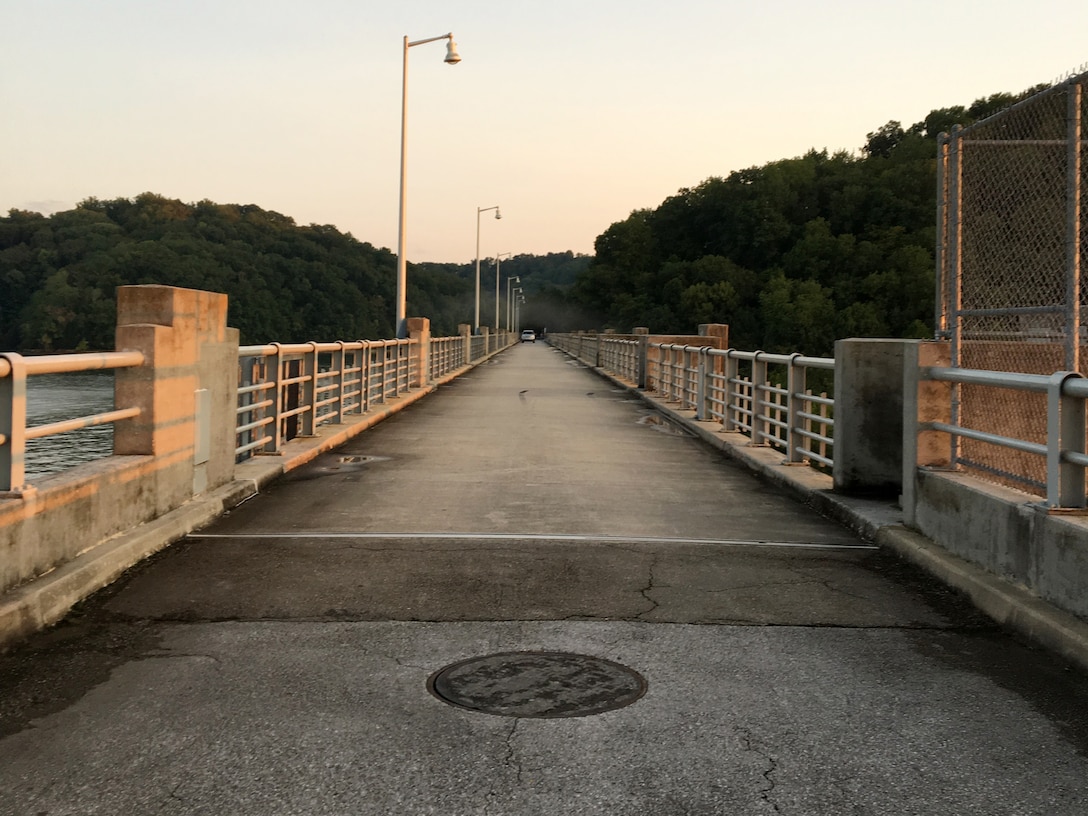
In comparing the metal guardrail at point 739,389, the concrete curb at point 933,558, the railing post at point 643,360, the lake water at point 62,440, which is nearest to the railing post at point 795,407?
the metal guardrail at point 739,389

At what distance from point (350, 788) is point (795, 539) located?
525 centimetres

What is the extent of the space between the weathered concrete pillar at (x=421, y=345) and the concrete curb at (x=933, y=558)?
589 inches

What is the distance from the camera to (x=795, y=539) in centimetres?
802

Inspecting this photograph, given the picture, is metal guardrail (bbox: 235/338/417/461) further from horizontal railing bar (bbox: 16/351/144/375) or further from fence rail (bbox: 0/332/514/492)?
horizontal railing bar (bbox: 16/351/144/375)

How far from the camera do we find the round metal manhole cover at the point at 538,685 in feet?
13.8

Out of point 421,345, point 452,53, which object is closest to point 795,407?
point 421,345

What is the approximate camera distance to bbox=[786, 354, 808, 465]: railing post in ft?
36.4

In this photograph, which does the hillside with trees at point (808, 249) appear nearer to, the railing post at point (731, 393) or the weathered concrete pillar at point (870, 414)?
the railing post at point (731, 393)

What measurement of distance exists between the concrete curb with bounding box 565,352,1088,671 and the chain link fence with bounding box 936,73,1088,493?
2.06 feet

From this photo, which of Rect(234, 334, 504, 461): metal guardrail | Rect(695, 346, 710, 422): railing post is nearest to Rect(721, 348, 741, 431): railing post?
Rect(695, 346, 710, 422): railing post

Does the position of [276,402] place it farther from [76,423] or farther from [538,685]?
[538,685]

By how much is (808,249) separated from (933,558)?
103 meters

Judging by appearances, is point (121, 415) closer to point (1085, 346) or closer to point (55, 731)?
point (55, 731)

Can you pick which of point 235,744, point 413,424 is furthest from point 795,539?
point 413,424
